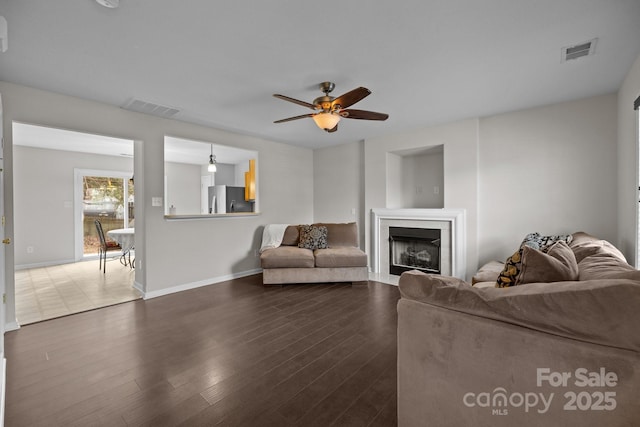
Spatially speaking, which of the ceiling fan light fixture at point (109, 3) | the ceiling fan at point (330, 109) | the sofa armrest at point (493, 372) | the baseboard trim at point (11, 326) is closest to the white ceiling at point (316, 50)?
the ceiling fan light fixture at point (109, 3)

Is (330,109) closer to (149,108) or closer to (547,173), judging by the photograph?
(149,108)

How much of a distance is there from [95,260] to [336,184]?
5.63 meters

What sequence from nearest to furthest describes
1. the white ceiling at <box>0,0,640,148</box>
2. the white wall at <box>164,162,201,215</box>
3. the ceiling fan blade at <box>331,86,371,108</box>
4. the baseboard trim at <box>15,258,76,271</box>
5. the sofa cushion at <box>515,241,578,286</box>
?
the sofa cushion at <box>515,241,578,286</box>
the white ceiling at <box>0,0,640,148</box>
the ceiling fan blade at <box>331,86,371,108</box>
the baseboard trim at <box>15,258,76,271</box>
the white wall at <box>164,162,201,215</box>

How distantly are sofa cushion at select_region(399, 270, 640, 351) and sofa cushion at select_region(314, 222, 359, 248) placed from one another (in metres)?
3.57

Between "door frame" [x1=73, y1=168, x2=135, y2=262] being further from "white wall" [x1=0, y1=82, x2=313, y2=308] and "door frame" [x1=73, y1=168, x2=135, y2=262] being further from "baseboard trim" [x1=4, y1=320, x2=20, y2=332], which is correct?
"baseboard trim" [x1=4, y1=320, x2=20, y2=332]

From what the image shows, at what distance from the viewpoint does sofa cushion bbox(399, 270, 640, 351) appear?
0.88 metres

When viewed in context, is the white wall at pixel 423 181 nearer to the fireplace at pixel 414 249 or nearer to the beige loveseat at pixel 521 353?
the fireplace at pixel 414 249

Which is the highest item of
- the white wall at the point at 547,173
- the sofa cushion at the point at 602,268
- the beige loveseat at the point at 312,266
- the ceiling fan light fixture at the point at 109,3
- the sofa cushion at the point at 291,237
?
the ceiling fan light fixture at the point at 109,3

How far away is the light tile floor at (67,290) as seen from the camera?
10.5ft

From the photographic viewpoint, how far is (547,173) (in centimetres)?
350

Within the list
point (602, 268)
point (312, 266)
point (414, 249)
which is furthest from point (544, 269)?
point (414, 249)

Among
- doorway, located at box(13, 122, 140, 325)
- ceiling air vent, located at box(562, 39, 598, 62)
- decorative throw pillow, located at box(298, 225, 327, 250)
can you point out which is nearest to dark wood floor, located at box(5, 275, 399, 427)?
doorway, located at box(13, 122, 140, 325)

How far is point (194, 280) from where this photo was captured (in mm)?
4129

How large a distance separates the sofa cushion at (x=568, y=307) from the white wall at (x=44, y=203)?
7.44 m
